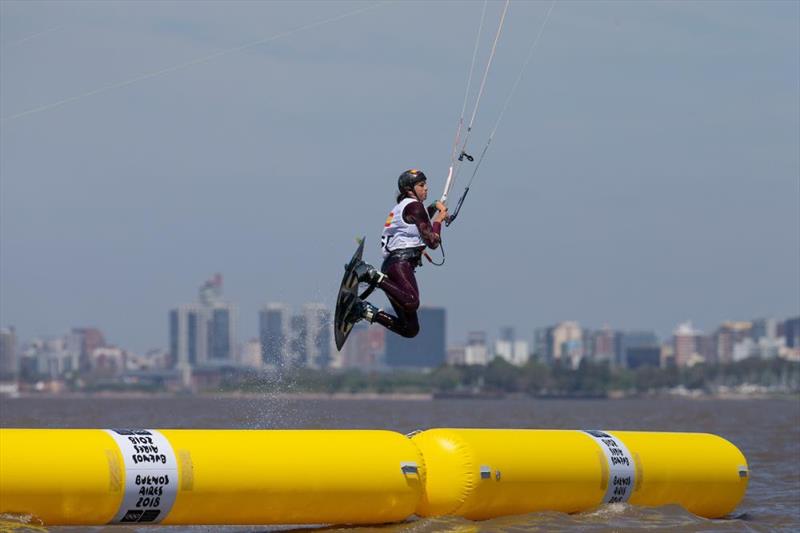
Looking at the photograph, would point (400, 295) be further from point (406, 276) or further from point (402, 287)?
point (406, 276)

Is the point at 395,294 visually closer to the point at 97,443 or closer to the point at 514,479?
the point at 514,479

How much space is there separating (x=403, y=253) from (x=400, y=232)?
216 mm

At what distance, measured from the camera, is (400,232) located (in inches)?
679

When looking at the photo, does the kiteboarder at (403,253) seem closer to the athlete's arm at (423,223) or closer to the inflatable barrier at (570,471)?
the athlete's arm at (423,223)

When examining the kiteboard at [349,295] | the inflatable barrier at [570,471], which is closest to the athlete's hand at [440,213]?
the kiteboard at [349,295]

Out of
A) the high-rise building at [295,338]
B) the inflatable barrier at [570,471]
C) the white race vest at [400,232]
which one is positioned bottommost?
the inflatable barrier at [570,471]

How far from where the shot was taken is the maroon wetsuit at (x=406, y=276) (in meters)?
17.0

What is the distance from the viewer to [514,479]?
1655 centimetres

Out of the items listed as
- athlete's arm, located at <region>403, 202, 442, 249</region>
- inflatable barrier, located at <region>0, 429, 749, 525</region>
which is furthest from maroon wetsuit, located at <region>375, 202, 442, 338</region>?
inflatable barrier, located at <region>0, 429, 749, 525</region>

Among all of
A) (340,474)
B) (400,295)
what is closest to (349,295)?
(400,295)

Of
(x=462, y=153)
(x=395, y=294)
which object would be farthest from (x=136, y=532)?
(x=462, y=153)

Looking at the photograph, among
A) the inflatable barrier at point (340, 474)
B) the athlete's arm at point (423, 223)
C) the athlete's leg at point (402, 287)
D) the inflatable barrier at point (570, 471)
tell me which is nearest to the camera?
the inflatable barrier at point (340, 474)

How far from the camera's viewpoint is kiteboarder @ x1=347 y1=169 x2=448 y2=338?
56.1 ft

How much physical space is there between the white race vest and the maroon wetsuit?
0.06 metres
